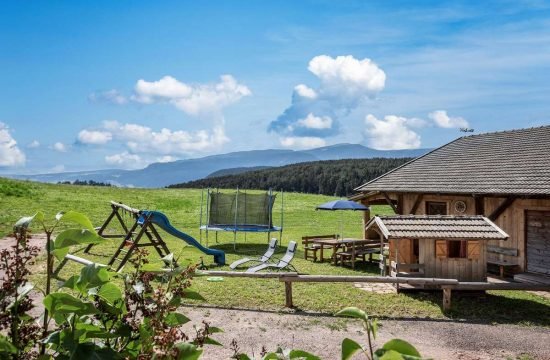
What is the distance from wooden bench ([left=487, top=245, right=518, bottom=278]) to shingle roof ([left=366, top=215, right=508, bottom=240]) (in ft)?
9.21

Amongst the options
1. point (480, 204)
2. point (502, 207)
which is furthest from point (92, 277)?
point (480, 204)

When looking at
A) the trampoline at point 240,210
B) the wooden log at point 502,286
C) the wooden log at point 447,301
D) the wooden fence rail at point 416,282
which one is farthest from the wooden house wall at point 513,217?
the trampoline at point 240,210

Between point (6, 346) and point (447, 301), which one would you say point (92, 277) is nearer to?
point (6, 346)

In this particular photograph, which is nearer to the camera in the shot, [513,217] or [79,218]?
[79,218]

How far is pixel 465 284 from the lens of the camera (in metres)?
12.4

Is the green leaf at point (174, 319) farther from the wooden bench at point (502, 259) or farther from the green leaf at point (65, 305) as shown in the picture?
the wooden bench at point (502, 259)

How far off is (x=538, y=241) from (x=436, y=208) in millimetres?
5093

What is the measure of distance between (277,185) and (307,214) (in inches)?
1960

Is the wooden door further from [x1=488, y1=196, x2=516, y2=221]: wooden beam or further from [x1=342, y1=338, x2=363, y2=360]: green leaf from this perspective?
[x1=342, y1=338, x2=363, y2=360]: green leaf

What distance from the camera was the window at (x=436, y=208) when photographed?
65.9 feet

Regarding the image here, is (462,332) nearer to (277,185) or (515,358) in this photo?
(515,358)

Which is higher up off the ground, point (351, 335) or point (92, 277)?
point (92, 277)

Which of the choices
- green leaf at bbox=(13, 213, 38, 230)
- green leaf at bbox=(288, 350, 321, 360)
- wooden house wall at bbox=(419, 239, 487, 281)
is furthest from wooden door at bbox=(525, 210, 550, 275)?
→ green leaf at bbox=(13, 213, 38, 230)

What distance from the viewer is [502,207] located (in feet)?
55.4
